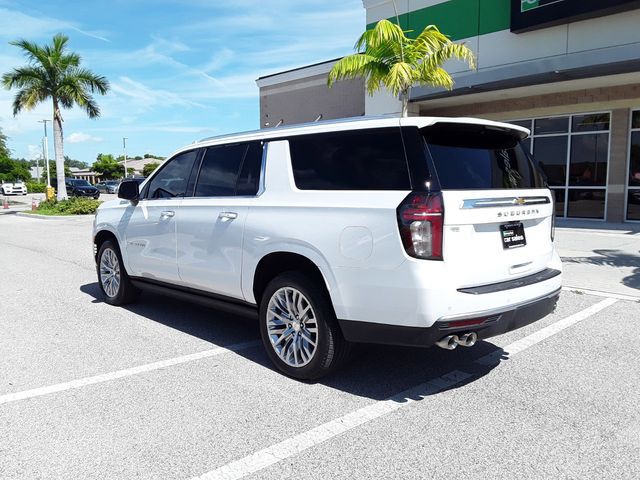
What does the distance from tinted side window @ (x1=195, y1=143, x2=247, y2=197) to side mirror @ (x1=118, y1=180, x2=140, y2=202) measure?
112 cm

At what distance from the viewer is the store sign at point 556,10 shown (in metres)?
14.0

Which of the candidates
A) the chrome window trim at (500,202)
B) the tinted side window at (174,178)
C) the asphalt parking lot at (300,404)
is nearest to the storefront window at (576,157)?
the asphalt parking lot at (300,404)

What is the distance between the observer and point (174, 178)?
5.60m

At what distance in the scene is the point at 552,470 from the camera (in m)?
2.89

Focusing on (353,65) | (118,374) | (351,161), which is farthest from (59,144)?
(351,161)

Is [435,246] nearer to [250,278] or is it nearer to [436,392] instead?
[436,392]

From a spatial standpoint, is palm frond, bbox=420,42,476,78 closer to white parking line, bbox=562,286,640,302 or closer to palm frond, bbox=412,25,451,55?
palm frond, bbox=412,25,451,55

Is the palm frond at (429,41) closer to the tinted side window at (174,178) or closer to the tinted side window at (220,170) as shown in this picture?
the tinted side window at (174,178)

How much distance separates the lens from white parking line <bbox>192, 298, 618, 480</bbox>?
2932mm

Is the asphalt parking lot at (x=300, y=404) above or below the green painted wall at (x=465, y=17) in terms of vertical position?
below

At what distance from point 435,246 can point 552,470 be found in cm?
139

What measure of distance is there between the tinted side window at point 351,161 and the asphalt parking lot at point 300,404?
1525 mm

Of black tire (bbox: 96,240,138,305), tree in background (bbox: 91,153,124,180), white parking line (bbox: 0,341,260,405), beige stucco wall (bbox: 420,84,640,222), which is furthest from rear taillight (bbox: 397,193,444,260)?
tree in background (bbox: 91,153,124,180)

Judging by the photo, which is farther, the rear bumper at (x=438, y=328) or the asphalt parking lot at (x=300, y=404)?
the rear bumper at (x=438, y=328)
